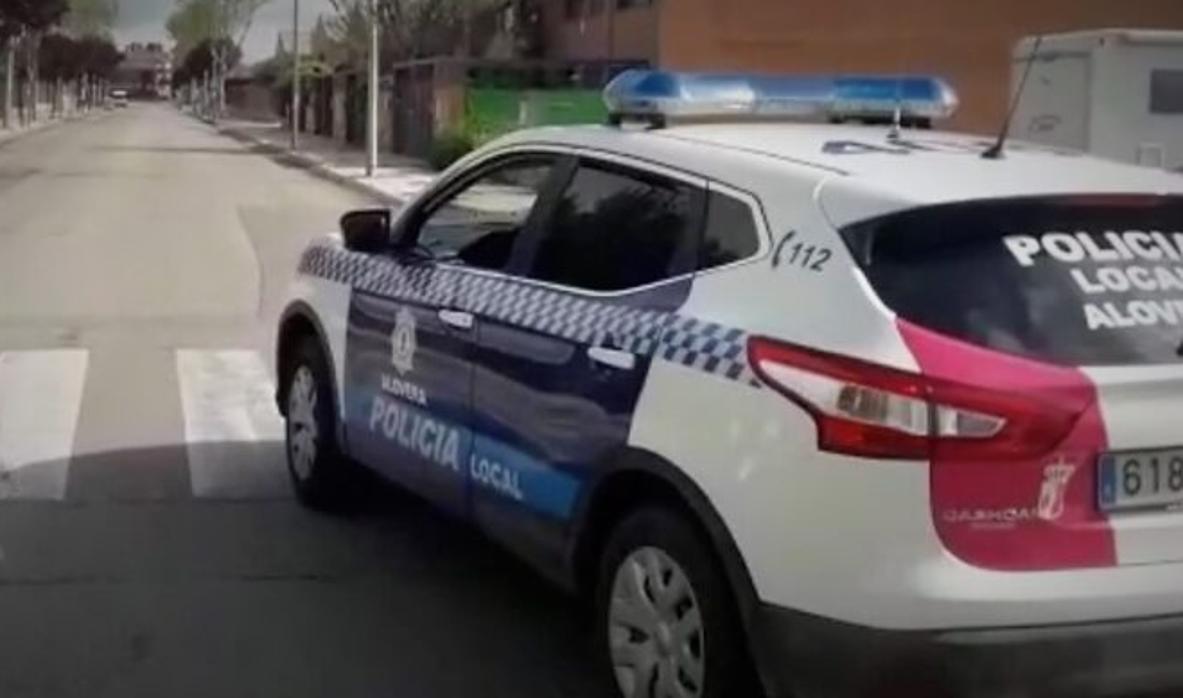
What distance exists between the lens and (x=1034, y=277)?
13.5ft

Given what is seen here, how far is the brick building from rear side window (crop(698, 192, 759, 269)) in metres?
34.4

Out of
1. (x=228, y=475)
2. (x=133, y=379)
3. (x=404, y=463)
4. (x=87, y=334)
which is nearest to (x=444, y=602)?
(x=404, y=463)

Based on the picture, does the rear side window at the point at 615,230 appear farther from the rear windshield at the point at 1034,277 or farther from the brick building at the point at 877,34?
the brick building at the point at 877,34

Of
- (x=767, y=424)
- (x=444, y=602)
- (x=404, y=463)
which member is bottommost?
(x=444, y=602)

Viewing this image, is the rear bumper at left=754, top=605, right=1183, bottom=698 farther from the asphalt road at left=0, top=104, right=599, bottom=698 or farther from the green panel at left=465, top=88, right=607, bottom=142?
the green panel at left=465, top=88, right=607, bottom=142

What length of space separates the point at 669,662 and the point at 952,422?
106 cm

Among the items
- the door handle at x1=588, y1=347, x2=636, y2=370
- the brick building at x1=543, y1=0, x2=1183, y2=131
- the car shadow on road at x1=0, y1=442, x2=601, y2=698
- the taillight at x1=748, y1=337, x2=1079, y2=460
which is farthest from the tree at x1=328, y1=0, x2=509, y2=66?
the taillight at x1=748, y1=337, x2=1079, y2=460

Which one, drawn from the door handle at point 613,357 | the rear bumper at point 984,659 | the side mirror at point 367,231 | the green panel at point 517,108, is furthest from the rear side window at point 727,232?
the green panel at point 517,108

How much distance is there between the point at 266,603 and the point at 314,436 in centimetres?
117

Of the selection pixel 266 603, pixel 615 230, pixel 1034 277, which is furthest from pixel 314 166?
pixel 1034 277

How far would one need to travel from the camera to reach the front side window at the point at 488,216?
5.62m

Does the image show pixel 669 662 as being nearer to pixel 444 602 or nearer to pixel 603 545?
pixel 603 545

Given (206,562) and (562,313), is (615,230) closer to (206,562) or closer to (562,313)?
(562,313)

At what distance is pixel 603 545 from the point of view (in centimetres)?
486
